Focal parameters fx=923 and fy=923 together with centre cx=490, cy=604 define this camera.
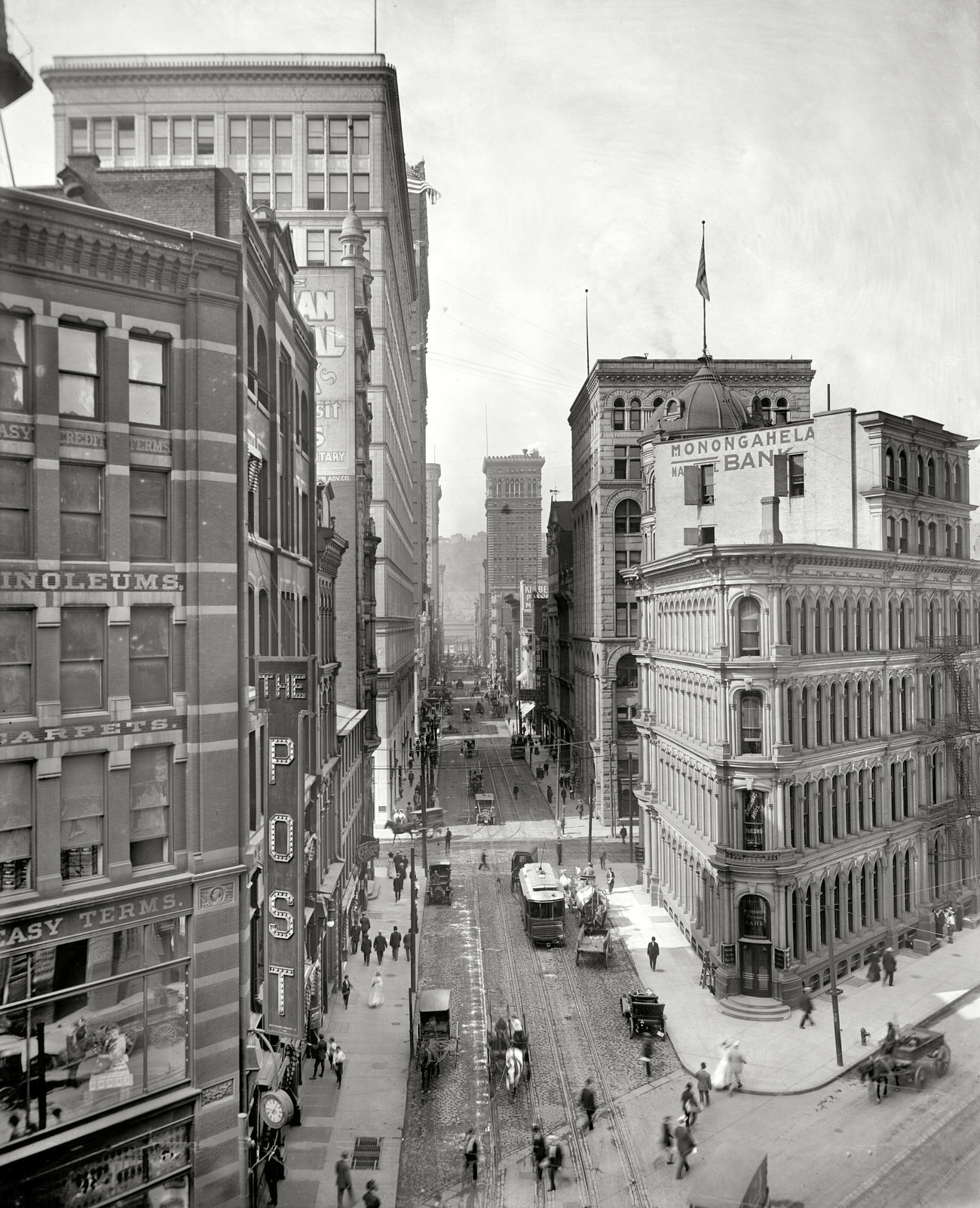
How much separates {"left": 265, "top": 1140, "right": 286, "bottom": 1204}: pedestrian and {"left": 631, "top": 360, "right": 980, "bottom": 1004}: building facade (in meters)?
14.9

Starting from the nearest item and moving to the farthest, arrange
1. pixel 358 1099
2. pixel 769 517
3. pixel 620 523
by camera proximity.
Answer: pixel 358 1099
pixel 769 517
pixel 620 523

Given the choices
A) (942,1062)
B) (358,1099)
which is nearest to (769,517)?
(942,1062)

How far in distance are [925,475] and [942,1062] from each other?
2054 centimetres

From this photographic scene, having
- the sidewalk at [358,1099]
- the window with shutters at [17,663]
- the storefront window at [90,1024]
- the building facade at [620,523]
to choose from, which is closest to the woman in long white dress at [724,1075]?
the sidewalk at [358,1099]

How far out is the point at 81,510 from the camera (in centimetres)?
1391

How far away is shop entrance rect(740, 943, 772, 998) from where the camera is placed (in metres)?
27.3

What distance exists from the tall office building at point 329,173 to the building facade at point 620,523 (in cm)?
1241

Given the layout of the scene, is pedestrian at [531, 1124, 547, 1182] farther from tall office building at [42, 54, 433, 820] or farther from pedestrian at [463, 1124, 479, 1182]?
tall office building at [42, 54, 433, 820]

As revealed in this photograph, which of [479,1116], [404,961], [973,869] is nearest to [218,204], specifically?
[479,1116]

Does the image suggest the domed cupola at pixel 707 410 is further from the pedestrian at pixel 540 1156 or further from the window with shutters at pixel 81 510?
the window with shutters at pixel 81 510

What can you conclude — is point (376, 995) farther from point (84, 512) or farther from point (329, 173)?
point (329, 173)

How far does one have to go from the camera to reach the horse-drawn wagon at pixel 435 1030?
74.6 ft

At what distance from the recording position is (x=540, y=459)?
636 ft

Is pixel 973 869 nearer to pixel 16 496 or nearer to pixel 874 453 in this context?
pixel 874 453
